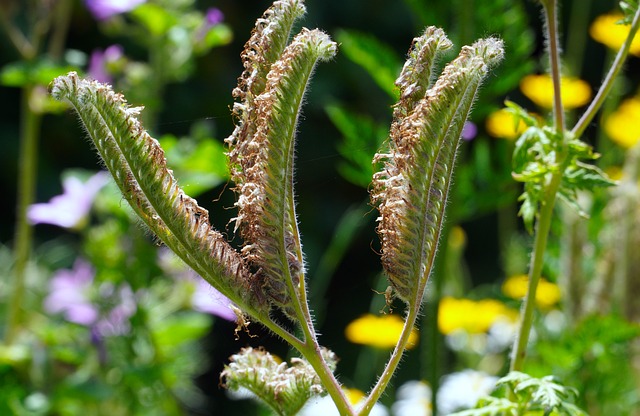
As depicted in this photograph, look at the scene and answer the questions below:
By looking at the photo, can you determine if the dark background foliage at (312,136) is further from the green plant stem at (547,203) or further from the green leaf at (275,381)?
the green leaf at (275,381)

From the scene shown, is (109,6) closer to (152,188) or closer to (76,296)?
(76,296)

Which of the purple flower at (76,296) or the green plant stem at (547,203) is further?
the purple flower at (76,296)

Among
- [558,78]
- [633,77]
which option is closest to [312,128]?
[633,77]

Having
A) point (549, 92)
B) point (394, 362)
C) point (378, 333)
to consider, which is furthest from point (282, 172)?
point (549, 92)

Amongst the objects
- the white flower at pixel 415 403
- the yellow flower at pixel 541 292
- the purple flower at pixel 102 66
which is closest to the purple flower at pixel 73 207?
the purple flower at pixel 102 66

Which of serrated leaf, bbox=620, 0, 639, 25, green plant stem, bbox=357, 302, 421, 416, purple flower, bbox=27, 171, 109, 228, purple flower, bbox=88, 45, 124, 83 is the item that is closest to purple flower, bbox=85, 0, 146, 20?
purple flower, bbox=88, 45, 124, 83

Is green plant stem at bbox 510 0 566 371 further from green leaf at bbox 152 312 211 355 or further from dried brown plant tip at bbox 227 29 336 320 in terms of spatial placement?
green leaf at bbox 152 312 211 355

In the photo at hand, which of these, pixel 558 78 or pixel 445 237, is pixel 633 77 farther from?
pixel 558 78
